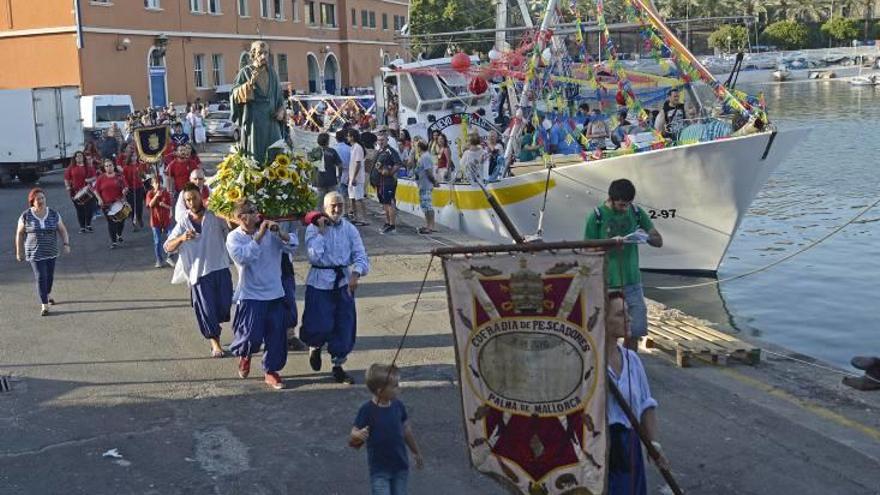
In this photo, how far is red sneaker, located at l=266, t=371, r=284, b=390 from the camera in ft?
27.3

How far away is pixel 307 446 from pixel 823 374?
17.5ft

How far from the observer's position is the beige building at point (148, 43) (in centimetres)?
3762

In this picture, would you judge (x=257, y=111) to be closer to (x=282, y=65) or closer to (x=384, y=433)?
(x=384, y=433)

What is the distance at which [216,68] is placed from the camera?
4719 centimetres

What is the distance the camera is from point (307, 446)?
706cm

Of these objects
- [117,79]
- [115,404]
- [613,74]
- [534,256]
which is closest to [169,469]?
[115,404]

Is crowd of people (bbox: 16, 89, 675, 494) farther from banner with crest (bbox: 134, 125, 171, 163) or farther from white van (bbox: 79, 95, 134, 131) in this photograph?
white van (bbox: 79, 95, 134, 131)

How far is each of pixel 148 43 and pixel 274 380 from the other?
35.9 metres

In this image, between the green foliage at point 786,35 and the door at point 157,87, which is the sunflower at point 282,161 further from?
the green foliage at point 786,35

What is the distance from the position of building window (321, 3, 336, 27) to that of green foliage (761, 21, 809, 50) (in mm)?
44136

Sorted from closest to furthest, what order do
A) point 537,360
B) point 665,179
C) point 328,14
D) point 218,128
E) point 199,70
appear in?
point 537,360
point 665,179
point 218,128
point 199,70
point 328,14

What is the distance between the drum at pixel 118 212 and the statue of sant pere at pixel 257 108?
20.1 ft

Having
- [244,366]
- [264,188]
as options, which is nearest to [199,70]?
[264,188]

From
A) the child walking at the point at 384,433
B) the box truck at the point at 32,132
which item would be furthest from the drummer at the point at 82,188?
the child walking at the point at 384,433
